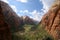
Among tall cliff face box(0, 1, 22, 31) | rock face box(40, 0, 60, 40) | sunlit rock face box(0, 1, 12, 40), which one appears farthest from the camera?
rock face box(40, 0, 60, 40)

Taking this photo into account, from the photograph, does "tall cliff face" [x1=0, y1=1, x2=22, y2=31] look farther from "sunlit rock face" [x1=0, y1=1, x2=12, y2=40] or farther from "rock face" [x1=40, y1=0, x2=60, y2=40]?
"rock face" [x1=40, y1=0, x2=60, y2=40]

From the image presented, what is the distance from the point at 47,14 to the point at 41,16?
52cm

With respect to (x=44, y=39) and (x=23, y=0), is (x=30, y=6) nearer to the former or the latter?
(x=23, y=0)

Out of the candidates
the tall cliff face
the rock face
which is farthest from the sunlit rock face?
the rock face

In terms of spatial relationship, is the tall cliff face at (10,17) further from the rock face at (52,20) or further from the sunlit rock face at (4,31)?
the rock face at (52,20)

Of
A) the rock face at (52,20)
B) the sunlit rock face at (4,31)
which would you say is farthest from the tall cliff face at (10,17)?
the rock face at (52,20)

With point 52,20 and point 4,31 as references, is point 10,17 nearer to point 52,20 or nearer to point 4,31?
point 4,31

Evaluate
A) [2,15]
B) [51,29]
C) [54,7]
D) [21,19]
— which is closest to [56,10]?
[54,7]

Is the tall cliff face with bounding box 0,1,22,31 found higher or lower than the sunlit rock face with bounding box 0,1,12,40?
higher

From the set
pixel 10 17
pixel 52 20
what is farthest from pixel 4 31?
pixel 52 20

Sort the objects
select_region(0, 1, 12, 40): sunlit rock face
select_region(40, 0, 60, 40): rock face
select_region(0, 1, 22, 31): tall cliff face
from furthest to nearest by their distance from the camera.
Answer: select_region(40, 0, 60, 40): rock face, select_region(0, 1, 22, 31): tall cliff face, select_region(0, 1, 12, 40): sunlit rock face

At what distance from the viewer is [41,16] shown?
20.3 metres

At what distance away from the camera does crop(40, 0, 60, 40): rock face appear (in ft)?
65.7

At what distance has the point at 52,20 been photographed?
20281 mm
